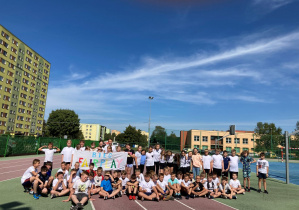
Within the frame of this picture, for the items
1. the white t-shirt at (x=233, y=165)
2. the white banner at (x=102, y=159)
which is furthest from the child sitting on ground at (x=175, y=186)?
the white t-shirt at (x=233, y=165)

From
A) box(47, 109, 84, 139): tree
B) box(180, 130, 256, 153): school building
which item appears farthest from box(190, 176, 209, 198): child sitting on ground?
box(47, 109, 84, 139): tree

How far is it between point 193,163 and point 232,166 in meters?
1.93

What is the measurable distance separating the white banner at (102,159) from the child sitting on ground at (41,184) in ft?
5.11

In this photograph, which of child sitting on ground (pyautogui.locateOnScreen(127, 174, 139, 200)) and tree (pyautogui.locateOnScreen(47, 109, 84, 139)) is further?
tree (pyautogui.locateOnScreen(47, 109, 84, 139))

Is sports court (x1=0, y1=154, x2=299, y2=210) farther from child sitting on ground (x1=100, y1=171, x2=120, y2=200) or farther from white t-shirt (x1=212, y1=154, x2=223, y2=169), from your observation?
white t-shirt (x1=212, y1=154, x2=223, y2=169)

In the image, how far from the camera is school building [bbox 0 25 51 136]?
195 feet

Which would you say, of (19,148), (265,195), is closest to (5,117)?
(19,148)

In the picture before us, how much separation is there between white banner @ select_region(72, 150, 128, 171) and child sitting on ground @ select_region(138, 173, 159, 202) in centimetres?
236

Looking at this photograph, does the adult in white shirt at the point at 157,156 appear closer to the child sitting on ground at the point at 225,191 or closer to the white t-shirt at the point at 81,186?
the child sitting on ground at the point at 225,191

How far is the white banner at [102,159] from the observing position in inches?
395

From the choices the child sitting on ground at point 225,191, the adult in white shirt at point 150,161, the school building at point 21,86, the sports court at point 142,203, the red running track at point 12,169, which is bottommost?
the red running track at point 12,169

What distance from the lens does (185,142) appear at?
103ft

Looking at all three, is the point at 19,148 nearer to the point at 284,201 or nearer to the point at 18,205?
the point at 18,205

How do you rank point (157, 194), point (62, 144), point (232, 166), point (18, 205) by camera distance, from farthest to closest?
point (62, 144) < point (232, 166) < point (157, 194) < point (18, 205)
